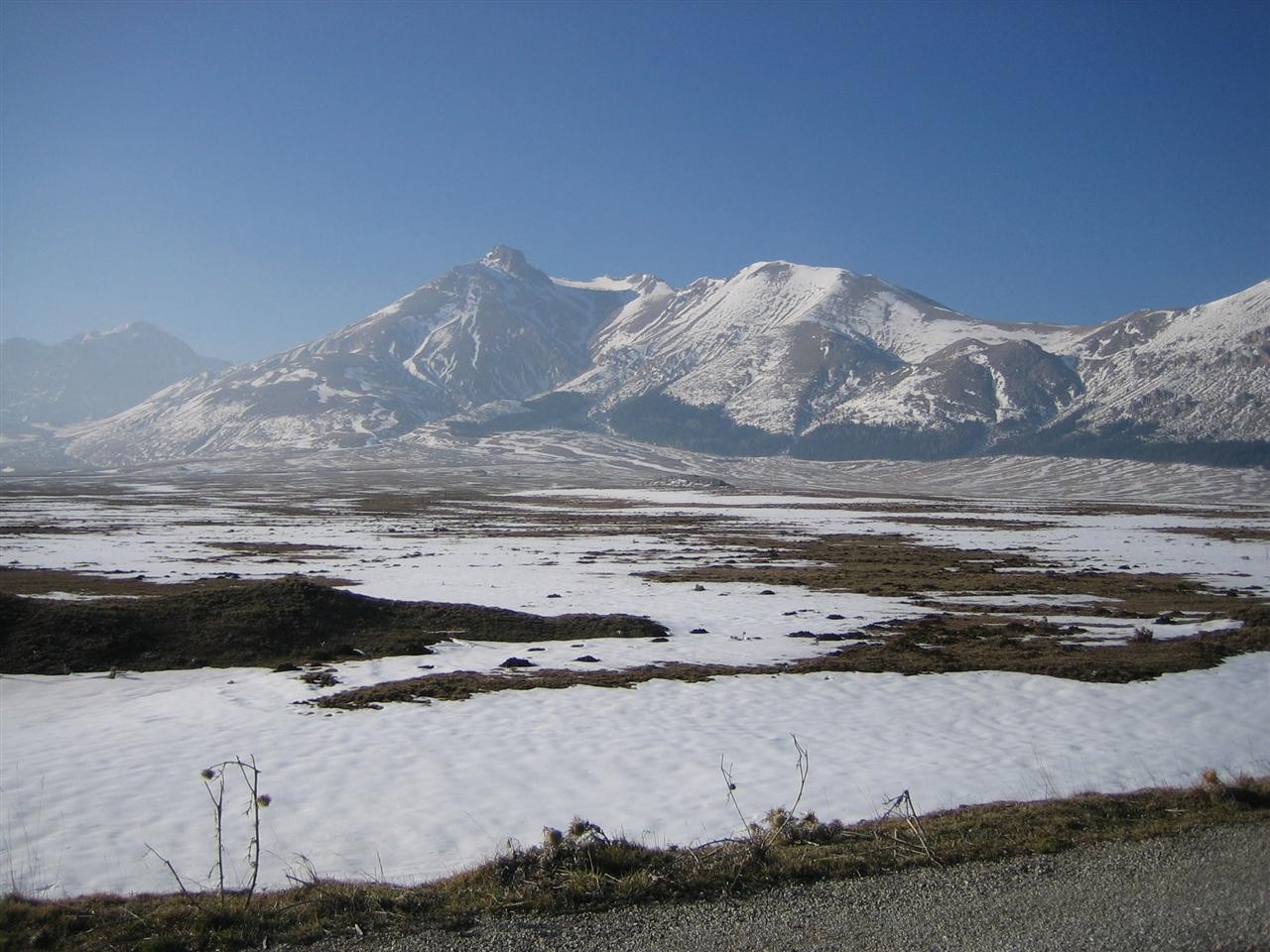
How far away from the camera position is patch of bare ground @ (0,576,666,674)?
899 inches

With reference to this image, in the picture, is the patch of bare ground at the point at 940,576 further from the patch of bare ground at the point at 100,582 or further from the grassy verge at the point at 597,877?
the grassy verge at the point at 597,877

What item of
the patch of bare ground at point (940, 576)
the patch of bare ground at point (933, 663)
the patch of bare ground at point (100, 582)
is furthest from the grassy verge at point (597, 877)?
the patch of bare ground at point (100, 582)

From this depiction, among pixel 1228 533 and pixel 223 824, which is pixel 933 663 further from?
pixel 1228 533

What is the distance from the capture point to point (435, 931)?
7465 mm

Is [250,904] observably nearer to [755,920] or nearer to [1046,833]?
[755,920]

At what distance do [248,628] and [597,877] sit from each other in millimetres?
20499

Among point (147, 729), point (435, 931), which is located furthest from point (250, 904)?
point (147, 729)

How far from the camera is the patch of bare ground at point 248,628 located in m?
22.8

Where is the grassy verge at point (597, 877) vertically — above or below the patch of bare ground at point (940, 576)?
above

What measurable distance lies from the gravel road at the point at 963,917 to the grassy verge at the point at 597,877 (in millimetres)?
320

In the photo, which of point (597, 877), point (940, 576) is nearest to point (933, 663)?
point (597, 877)

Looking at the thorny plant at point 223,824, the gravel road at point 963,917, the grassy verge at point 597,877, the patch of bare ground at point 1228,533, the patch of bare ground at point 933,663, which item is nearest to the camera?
the gravel road at point 963,917

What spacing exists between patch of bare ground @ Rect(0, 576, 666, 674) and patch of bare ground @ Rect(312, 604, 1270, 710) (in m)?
4.95

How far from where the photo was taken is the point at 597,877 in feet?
27.1
